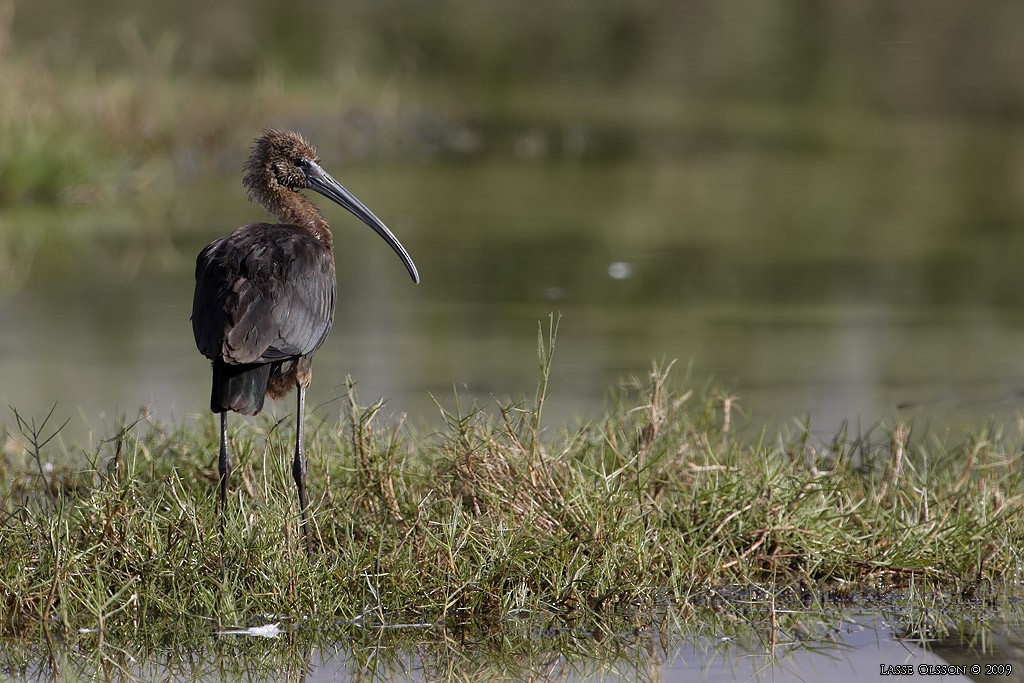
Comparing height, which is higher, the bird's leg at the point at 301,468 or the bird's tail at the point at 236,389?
the bird's tail at the point at 236,389

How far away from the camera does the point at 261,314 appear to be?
188 inches

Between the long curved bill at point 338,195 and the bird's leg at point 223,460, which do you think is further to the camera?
the long curved bill at point 338,195

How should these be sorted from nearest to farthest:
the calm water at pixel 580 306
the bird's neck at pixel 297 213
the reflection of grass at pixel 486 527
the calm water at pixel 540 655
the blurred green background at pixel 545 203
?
1. the calm water at pixel 540 655
2. the reflection of grass at pixel 486 527
3. the bird's neck at pixel 297 213
4. the calm water at pixel 580 306
5. the blurred green background at pixel 545 203

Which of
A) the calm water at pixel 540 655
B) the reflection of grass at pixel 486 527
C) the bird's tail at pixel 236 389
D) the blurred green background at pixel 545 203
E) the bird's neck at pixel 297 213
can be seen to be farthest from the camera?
the blurred green background at pixel 545 203

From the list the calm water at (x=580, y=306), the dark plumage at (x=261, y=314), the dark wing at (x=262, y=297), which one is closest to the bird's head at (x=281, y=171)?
the dark plumage at (x=261, y=314)

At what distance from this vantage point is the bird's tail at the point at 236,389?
4.71m

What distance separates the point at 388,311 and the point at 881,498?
4.61m

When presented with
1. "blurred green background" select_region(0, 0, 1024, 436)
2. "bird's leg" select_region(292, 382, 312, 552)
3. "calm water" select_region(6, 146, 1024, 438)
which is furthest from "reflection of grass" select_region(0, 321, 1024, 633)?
"calm water" select_region(6, 146, 1024, 438)

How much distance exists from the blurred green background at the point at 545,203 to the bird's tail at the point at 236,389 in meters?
0.61

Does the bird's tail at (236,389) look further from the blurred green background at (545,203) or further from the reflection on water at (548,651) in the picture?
the reflection on water at (548,651)

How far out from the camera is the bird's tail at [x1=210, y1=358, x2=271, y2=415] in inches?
185

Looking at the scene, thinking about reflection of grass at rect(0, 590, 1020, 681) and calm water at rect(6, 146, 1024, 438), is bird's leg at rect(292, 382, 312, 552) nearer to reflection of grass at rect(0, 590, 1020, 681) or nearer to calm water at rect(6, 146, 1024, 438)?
reflection of grass at rect(0, 590, 1020, 681)

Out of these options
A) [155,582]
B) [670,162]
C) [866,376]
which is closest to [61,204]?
[670,162]

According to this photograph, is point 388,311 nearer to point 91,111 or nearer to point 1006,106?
point 91,111
